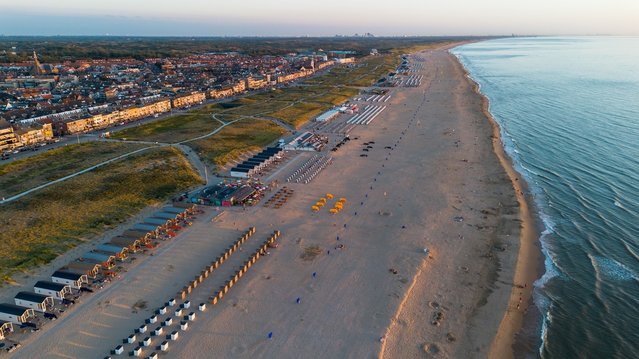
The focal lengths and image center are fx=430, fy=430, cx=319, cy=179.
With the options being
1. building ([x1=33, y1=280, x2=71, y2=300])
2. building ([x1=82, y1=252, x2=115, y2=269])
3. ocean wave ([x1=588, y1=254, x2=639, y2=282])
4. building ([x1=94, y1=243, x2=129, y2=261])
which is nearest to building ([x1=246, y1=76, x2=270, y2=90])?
building ([x1=94, y1=243, x2=129, y2=261])

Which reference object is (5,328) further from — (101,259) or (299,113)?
(299,113)

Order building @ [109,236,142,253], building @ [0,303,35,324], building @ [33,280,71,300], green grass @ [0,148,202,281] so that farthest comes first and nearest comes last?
building @ [109,236,142,253] → green grass @ [0,148,202,281] → building @ [33,280,71,300] → building @ [0,303,35,324]

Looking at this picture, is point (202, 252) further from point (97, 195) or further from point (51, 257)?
point (97, 195)

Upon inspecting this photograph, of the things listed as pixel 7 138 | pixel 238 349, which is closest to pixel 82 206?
pixel 238 349

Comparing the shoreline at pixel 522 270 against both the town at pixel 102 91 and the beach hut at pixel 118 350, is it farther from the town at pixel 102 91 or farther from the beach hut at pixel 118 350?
the town at pixel 102 91

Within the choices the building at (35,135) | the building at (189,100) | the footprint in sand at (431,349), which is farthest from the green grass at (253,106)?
the footprint in sand at (431,349)

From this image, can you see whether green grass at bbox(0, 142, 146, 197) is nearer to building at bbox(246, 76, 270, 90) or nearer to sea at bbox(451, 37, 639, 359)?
sea at bbox(451, 37, 639, 359)
